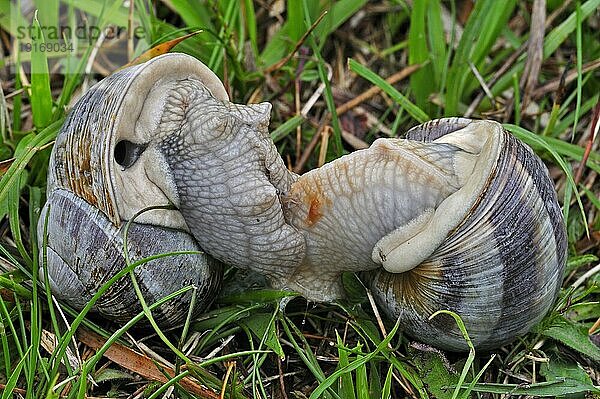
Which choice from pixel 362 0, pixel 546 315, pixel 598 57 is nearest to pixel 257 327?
pixel 546 315

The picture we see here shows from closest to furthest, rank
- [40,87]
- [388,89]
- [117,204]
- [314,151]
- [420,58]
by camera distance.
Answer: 1. [117,204]
2. [40,87]
3. [388,89]
4. [314,151]
5. [420,58]

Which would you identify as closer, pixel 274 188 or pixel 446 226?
pixel 446 226

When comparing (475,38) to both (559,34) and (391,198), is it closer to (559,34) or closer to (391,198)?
(559,34)

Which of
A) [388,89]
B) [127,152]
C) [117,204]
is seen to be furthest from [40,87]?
[388,89]

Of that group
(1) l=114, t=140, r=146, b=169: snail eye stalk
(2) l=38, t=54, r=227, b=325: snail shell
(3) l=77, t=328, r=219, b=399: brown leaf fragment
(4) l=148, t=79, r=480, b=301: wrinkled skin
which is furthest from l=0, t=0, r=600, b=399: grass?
(1) l=114, t=140, r=146, b=169: snail eye stalk

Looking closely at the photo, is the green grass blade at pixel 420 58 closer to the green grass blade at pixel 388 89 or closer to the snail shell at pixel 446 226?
the green grass blade at pixel 388 89

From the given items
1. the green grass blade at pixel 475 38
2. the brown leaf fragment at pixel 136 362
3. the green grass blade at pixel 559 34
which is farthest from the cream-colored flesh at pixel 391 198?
the green grass blade at pixel 559 34
